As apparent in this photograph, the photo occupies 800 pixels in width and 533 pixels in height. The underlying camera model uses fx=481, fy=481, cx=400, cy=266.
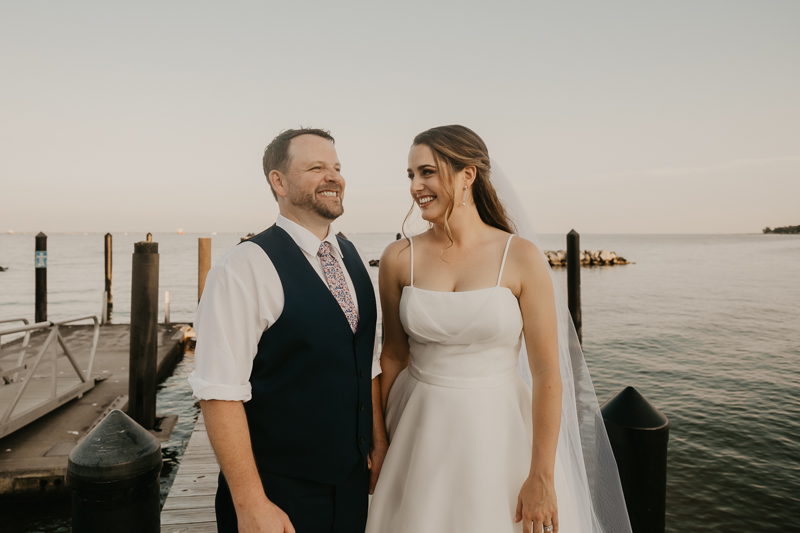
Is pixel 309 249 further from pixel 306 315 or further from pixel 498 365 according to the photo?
pixel 498 365

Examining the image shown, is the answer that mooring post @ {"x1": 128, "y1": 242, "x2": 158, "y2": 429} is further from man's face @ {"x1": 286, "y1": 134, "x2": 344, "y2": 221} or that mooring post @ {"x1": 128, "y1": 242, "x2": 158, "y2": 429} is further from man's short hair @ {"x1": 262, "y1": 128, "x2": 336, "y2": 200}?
man's face @ {"x1": 286, "y1": 134, "x2": 344, "y2": 221}

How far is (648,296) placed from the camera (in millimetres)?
23438

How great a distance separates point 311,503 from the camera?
183cm

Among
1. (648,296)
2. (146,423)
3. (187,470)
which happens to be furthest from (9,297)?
(648,296)

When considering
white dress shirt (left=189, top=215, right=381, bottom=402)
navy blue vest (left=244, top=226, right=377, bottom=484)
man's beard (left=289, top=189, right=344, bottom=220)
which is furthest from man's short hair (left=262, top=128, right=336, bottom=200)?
white dress shirt (left=189, top=215, right=381, bottom=402)

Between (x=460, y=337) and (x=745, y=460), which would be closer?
(x=460, y=337)

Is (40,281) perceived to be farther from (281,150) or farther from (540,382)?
(540,382)

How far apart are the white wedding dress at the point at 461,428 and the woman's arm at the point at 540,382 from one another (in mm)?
73

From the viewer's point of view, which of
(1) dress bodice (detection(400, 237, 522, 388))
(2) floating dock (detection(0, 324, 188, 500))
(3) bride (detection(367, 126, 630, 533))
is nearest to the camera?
(3) bride (detection(367, 126, 630, 533))

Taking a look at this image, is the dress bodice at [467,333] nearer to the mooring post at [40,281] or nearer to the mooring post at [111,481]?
the mooring post at [111,481]

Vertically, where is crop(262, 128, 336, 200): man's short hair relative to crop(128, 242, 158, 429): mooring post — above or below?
above

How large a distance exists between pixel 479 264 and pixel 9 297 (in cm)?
3197

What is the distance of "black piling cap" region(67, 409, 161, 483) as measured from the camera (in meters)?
2.11

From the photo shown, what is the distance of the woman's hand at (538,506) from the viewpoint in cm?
196
